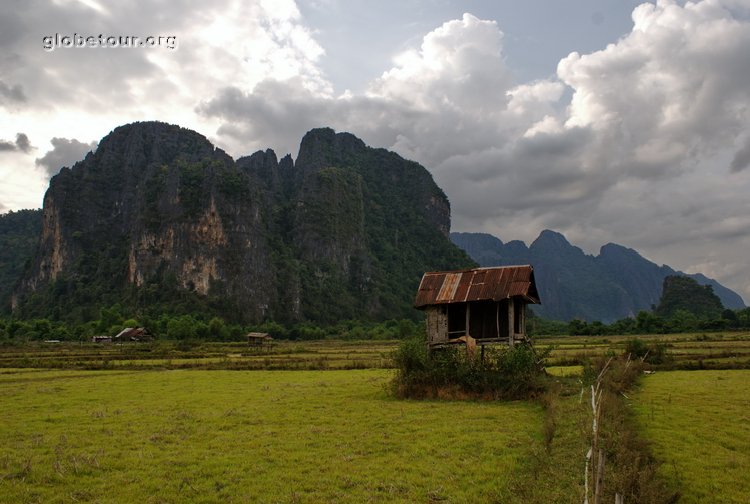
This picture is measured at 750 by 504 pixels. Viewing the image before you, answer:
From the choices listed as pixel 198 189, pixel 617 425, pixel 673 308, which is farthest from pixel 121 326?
pixel 673 308

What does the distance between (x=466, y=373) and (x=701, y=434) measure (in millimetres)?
8294

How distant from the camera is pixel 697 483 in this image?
892 centimetres

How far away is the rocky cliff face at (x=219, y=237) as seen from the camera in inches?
4124

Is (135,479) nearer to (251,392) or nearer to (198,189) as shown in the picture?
(251,392)

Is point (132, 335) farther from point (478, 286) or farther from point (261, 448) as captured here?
point (261, 448)

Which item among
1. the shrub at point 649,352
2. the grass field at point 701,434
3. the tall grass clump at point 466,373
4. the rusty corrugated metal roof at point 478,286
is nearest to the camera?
the grass field at point 701,434

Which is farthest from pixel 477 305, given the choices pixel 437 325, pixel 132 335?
pixel 132 335

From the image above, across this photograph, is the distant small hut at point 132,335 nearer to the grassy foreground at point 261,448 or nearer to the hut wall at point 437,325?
the grassy foreground at point 261,448

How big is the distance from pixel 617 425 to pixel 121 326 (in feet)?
274

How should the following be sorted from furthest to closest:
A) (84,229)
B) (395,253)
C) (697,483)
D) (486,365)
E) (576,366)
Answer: (395,253) < (84,229) < (576,366) < (486,365) < (697,483)

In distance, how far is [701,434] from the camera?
1237 cm

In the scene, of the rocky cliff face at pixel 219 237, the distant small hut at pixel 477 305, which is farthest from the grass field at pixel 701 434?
the rocky cliff face at pixel 219 237

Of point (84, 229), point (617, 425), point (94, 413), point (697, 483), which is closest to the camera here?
point (697, 483)

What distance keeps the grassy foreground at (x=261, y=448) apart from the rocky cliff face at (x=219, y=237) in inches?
3360
